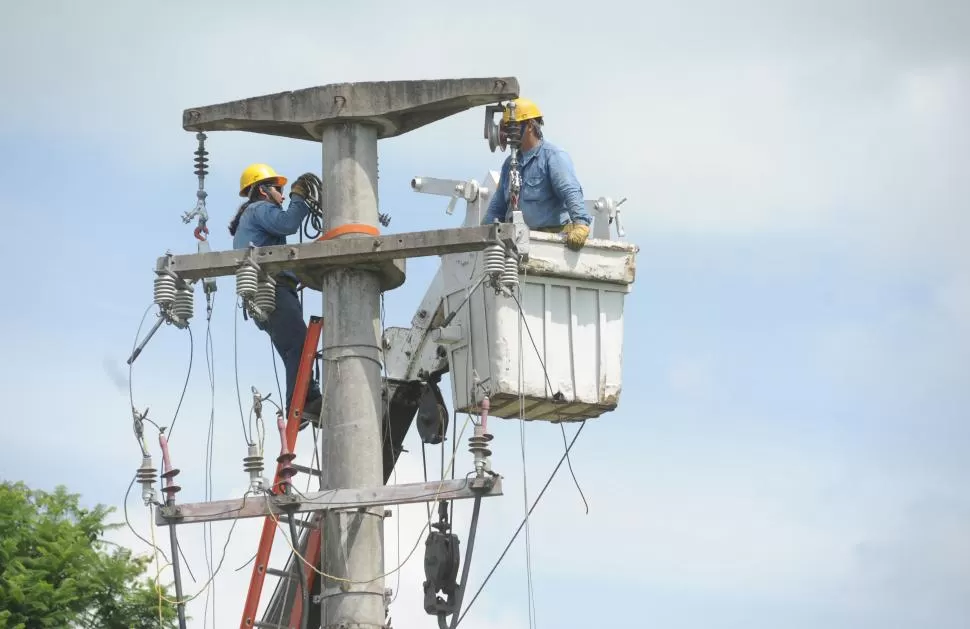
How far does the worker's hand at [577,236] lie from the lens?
16172 mm

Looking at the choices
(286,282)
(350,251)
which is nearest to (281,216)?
(286,282)

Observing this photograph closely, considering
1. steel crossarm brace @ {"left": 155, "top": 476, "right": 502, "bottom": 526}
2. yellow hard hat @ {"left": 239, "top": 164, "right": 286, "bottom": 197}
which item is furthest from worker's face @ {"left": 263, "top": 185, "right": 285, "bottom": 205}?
steel crossarm brace @ {"left": 155, "top": 476, "right": 502, "bottom": 526}

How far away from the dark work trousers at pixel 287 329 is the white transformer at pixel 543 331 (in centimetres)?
119

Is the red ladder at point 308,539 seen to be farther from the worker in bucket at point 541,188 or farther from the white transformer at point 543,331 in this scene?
the worker in bucket at point 541,188

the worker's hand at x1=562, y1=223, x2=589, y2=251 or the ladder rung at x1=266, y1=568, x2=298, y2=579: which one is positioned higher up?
the worker's hand at x1=562, y1=223, x2=589, y2=251

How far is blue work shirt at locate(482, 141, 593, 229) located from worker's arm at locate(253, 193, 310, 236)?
62.4 inches

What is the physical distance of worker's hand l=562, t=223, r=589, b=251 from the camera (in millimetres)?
16172

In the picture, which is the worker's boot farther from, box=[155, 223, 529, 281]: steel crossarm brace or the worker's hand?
the worker's hand

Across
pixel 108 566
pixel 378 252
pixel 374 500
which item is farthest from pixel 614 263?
pixel 108 566

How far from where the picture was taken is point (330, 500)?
48.4 feet

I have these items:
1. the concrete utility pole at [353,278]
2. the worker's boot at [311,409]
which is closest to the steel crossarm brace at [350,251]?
the concrete utility pole at [353,278]

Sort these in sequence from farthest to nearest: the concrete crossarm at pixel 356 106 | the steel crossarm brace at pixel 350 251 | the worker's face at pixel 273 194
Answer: the worker's face at pixel 273 194, the concrete crossarm at pixel 356 106, the steel crossarm brace at pixel 350 251

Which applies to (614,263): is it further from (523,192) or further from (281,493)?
(281,493)

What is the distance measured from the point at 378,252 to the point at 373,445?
1.43 meters
